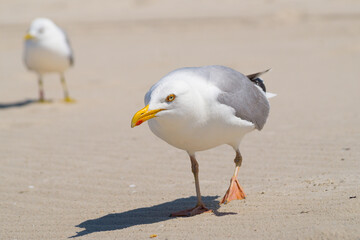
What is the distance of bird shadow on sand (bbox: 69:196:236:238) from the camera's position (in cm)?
482

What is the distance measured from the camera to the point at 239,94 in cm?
484

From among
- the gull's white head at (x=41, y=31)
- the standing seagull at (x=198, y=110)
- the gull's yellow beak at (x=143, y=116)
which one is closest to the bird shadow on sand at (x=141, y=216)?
the standing seagull at (x=198, y=110)

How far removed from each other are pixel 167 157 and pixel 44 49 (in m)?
5.55

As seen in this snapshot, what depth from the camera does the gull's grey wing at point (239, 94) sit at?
182 inches

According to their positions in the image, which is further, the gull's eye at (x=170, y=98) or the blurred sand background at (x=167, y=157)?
the blurred sand background at (x=167, y=157)

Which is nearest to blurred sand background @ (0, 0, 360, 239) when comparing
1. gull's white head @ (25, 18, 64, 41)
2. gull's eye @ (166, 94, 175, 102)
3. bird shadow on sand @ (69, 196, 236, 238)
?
bird shadow on sand @ (69, 196, 236, 238)

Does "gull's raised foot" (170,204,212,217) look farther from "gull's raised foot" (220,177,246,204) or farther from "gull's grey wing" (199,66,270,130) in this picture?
"gull's grey wing" (199,66,270,130)

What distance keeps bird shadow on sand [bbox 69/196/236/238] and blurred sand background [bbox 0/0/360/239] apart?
2 centimetres

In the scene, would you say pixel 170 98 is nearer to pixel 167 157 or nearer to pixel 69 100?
pixel 167 157

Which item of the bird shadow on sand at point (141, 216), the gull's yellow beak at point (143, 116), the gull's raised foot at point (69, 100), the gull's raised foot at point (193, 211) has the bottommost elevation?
the bird shadow on sand at point (141, 216)

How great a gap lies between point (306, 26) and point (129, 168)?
16.5 metres

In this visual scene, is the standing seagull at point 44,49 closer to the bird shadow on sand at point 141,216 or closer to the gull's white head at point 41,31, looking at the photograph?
the gull's white head at point 41,31

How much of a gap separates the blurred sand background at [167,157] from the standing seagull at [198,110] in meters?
0.62

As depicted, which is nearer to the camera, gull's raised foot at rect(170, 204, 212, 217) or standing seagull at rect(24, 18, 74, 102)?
gull's raised foot at rect(170, 204, 212, 217)
